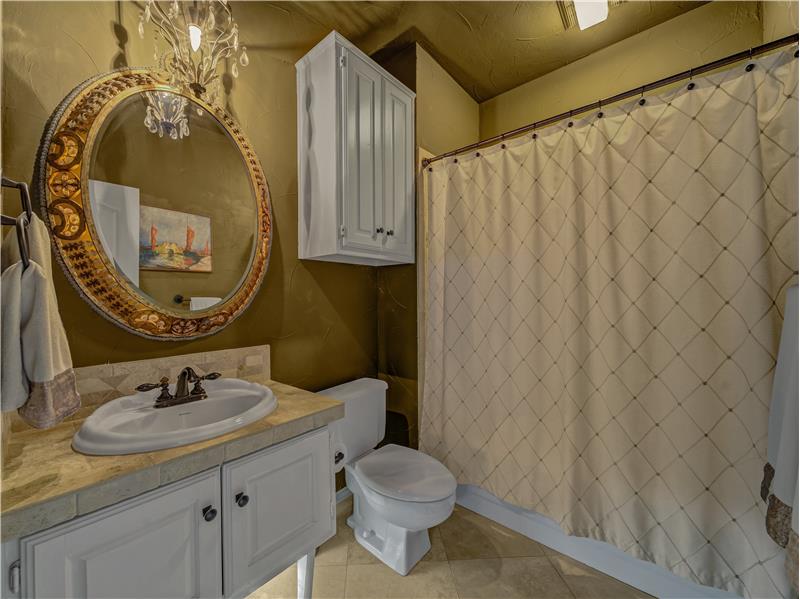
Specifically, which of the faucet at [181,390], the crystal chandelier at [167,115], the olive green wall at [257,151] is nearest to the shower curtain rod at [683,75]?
the olive green wall at [257,151]

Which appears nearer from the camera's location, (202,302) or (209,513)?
(209,513)

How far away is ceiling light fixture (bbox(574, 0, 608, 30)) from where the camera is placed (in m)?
1.34

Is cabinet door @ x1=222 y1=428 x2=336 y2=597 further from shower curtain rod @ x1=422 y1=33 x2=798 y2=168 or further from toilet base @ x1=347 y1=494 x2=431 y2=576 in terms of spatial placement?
shower curtain rod @ x1=422 y1=33 x2=798 y2=168

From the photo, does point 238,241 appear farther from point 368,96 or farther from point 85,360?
point 368,96

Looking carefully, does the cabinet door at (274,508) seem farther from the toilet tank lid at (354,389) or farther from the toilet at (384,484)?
the toilet tank lid at (354,389)

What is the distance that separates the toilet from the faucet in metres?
0.47

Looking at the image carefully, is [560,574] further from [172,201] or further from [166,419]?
[172,201]

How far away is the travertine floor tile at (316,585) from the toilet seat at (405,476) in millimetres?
403

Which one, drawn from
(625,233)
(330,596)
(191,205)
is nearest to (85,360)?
(191,205)

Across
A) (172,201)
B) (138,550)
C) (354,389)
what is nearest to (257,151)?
(172,201)

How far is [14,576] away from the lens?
593 millimetres

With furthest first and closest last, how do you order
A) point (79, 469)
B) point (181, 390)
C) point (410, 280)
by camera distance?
1. point (410, 280)
2. point (181, 390)
3. point (79, 469)

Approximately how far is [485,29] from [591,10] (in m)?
0.57

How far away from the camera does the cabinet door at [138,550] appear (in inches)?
24.3
